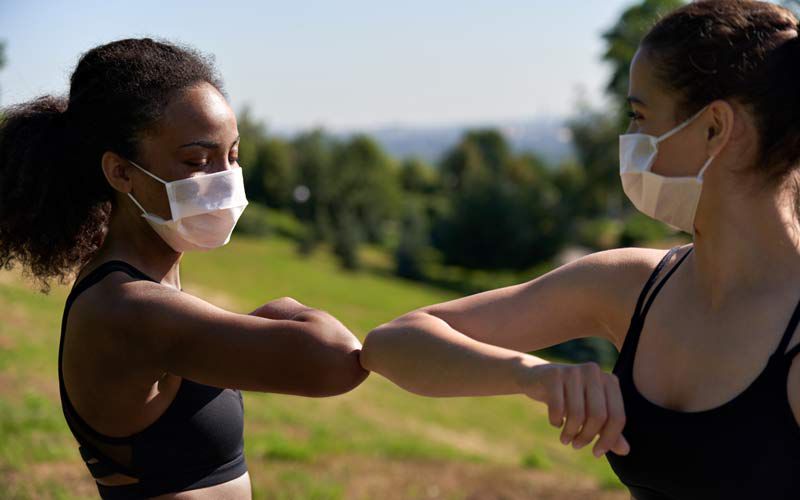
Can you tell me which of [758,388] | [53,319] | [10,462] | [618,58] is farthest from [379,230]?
[758,388]

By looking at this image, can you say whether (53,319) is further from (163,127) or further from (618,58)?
(618,58)

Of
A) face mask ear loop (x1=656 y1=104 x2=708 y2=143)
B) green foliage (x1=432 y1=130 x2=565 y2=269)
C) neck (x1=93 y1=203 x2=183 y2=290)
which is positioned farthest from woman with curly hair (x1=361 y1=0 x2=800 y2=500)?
green foliage (x1=432 y1=130 x2=565 y2=269)

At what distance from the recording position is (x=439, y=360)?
235 centimetres

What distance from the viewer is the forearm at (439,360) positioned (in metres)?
2.16

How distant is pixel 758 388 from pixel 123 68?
71.6 inches

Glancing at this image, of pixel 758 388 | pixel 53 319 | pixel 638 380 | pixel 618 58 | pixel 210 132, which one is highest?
pixel 210 132

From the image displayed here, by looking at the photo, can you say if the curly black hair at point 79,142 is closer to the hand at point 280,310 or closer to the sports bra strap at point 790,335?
the hand at point 280,310

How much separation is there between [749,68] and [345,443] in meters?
6.64

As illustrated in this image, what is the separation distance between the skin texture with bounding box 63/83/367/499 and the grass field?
1039mm

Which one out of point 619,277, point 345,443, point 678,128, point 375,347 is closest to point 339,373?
point 375,347

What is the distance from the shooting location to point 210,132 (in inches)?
101

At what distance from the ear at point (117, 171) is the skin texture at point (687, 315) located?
80 cm

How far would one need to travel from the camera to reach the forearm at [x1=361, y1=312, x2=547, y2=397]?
7.09 ft

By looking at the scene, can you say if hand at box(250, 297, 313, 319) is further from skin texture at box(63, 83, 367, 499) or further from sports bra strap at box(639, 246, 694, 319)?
sports bra strap at box(639, 246, 694, 319)
